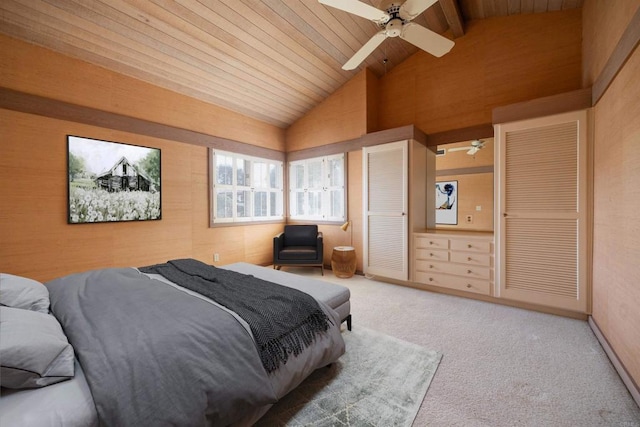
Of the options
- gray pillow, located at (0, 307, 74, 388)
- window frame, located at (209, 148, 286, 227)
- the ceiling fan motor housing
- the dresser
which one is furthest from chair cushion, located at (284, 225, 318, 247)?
gray pillow, located at (0, 307, 74, 388)

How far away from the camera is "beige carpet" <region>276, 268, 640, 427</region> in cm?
143

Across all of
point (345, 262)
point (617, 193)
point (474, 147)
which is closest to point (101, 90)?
point (345, 262)

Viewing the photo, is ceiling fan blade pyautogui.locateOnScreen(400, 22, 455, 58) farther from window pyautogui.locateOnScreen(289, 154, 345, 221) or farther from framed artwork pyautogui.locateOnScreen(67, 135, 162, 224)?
framed artwork pyautogui.locateOnScreen(67, 135, 162, 224)

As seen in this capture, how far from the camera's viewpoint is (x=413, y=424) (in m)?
1.36

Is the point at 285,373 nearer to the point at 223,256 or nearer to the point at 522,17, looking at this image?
the point at 223,256

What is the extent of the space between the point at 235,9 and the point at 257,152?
2.20 meters

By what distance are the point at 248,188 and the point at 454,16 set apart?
3.83 metres

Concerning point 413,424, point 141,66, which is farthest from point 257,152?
point 413,424

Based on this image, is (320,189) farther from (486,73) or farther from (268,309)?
(268,309)

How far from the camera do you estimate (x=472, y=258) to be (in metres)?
3.13

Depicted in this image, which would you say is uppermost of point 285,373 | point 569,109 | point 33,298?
point 569,109

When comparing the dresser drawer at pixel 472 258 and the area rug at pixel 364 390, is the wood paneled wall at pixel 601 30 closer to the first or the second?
the dresser drawer at pixel 472 258

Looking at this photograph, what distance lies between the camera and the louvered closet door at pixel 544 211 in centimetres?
251

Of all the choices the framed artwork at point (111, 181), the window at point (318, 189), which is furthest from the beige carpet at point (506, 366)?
the framed artwork at point (111, 181)
